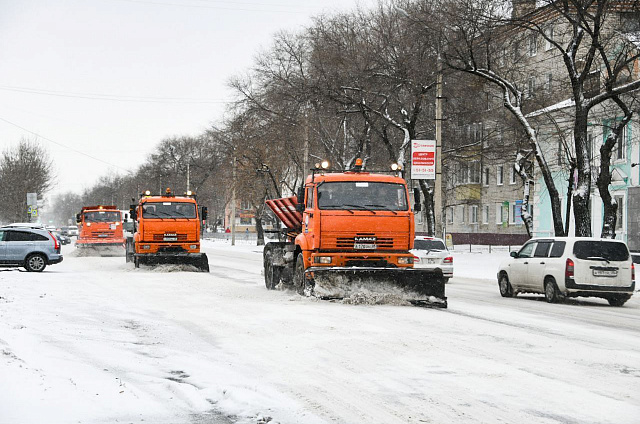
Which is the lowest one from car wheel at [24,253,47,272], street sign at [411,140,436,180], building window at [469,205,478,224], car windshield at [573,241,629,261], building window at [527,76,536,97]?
car wheel at [24,253,47,272]

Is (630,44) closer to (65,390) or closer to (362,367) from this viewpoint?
(362,367)

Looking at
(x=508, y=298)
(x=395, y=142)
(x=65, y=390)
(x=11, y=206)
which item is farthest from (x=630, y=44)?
(x=11, y=206)

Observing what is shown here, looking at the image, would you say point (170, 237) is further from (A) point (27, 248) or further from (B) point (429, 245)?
(B) point (429, 245)

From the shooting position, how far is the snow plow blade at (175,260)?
2892 cm

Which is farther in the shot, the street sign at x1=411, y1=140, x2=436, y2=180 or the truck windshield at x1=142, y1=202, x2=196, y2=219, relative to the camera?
the street sign at x1=411, y1=140, x2=436, y2=180

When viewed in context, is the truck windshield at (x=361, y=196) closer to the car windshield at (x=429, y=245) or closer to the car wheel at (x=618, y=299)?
Answer: the car wheel at (x=618, y=299)

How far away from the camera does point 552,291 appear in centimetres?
1994

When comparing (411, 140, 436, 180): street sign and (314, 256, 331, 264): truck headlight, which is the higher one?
(411, 140, 436, 180): street sign

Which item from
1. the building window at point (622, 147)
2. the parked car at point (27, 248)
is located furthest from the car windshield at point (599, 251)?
the building window at point (622, 147)

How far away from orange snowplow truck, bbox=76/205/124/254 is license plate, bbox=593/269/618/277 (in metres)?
31.1

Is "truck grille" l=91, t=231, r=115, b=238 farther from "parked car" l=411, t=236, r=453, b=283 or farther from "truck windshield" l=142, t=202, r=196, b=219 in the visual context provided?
"parked car" l=411, t=236, r=453, b=283

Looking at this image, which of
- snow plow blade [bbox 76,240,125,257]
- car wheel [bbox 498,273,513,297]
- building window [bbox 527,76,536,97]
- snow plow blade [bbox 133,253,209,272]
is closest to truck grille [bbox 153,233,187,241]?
snow plow blade [bbox 133,253,209,272]

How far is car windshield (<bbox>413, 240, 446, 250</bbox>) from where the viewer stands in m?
26.7

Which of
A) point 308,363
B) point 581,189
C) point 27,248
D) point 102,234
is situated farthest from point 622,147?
point 308,363
